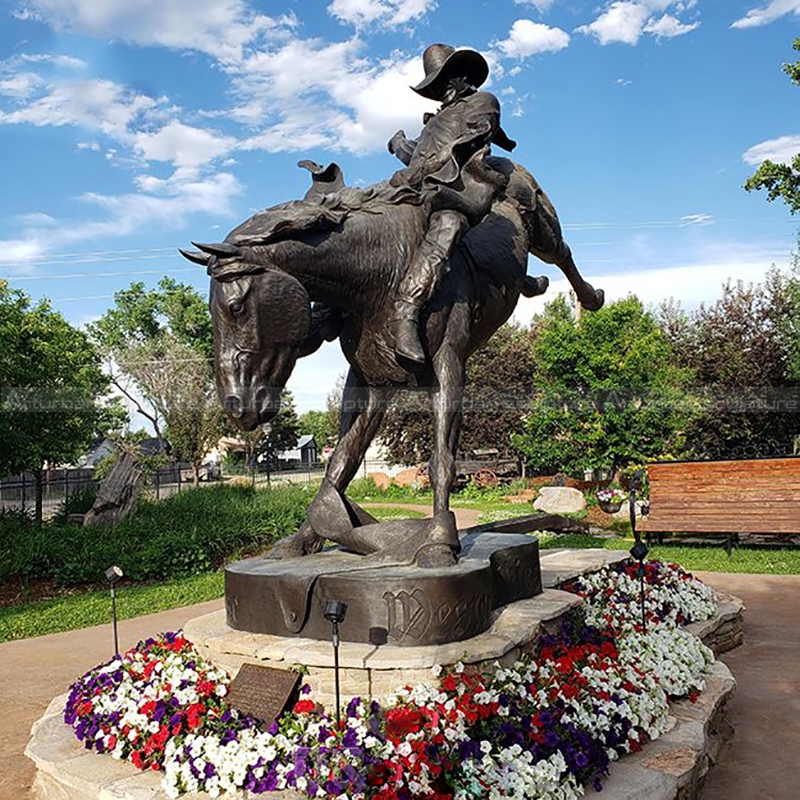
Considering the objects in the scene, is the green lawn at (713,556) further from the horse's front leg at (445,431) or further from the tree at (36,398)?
the tree at (36,398)

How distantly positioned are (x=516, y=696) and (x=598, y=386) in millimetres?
13657

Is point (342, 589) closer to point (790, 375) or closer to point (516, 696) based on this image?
point (516, 696)

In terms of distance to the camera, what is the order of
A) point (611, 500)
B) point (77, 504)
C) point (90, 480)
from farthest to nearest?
point (90, 480)
point (611, 500)
point (77, 504)

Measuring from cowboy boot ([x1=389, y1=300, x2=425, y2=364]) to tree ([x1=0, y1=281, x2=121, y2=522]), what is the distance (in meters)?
10.0

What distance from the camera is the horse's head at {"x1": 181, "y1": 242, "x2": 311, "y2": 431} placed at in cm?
304

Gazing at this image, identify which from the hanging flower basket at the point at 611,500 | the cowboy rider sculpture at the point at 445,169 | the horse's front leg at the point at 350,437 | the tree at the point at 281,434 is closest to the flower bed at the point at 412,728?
the horse's front leg at the point at 350,437

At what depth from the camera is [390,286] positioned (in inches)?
143

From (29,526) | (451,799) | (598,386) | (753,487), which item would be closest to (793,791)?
(451,799)

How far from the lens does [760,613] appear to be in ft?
22.9

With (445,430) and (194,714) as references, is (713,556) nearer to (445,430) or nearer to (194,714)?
(445,430)

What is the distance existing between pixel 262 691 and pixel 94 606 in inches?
227

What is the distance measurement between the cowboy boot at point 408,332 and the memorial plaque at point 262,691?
153 cm

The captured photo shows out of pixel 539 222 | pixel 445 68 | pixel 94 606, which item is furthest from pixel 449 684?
pixel 94 606

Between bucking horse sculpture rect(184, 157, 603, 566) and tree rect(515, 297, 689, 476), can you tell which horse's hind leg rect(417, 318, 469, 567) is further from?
tree rect(515, 297, 689, 476)
